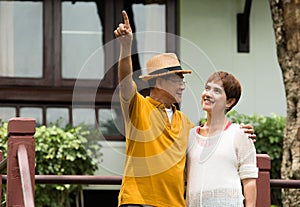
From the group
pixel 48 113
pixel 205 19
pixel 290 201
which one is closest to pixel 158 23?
pixel 205 19

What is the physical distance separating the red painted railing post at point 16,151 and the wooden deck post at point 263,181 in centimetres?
137

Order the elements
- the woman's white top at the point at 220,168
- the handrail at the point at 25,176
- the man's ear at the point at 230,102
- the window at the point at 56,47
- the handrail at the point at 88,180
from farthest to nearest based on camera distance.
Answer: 1. the window at the point at 56,47
2. the handrail at the point at 88,180
3. the handrail at the point at 25,176
4. the man's ear at the point at 230,102
5. the woman's white top at the point at 220,168

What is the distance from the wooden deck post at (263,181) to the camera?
21.0 feet

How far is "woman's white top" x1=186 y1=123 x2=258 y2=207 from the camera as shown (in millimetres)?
5562

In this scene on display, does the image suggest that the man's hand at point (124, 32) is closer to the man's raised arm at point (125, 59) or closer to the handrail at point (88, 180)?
the man's raised arm at point (125, 59)

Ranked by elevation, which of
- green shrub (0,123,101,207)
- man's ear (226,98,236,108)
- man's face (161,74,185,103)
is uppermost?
man's face (161,74,185,103)

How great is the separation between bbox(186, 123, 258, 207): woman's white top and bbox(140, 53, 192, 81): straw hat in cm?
39

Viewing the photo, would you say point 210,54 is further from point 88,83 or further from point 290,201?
point 88,83

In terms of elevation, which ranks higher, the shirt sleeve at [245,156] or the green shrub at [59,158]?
the shirt sleeve at [245,156]

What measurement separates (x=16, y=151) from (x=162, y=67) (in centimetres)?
98

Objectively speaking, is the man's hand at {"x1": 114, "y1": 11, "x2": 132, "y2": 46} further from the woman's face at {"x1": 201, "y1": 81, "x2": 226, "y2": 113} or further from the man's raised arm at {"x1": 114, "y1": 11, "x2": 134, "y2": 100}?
the woman's face at {"x1": 201, "y1": 81, "x2": 226, "y2": 113}

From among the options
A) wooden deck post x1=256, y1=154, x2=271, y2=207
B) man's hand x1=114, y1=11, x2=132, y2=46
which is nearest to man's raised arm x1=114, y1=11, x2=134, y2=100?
man's hand x1=114, y1=11, x2=132, y2=46

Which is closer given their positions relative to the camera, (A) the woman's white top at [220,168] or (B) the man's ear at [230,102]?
(A) the woman's white top at [220,168]

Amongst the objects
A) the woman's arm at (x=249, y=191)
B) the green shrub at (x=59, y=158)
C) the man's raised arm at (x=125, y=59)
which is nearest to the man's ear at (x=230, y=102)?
the woman's arm at (x=249, y=191)
